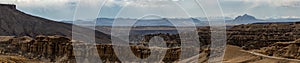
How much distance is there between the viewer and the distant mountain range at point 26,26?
162875mm

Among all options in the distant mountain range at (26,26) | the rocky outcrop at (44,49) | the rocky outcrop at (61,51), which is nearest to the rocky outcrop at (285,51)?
the rocky outcrop at (61,51)

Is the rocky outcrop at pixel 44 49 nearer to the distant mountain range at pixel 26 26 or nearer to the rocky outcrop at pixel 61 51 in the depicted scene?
the rocky outcrop at pixel 61 51

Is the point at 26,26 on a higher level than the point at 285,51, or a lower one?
higher

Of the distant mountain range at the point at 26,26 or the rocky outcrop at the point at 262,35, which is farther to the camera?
the distant mountain range at the point at 26,26

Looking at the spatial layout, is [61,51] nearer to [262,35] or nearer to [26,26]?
[262,35]

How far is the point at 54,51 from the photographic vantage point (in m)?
92.8

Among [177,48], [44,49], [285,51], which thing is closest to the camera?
[285,51]

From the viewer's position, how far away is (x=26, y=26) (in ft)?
567

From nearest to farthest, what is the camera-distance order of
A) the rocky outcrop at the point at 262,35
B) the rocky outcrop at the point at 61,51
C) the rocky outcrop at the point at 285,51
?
1. the rocky outcrop at the point at 285,51
2. the rocky outcrop at the point at 61,51
3. the rocky outcrop at the point at 262,35

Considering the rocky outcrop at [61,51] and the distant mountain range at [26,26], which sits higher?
the distant mountain range at [26,26]

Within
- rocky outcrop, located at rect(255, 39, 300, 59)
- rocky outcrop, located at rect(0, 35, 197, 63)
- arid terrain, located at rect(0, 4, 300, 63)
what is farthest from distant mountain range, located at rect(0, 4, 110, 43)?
rocky outcrop, located at rect(255, 39, 300, 59)

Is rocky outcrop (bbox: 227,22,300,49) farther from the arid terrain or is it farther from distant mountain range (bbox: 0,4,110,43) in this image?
distant mountain range (bbox: 0,4,110,43)

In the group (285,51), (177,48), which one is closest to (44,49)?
(177,48)

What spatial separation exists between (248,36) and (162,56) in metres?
44.1
